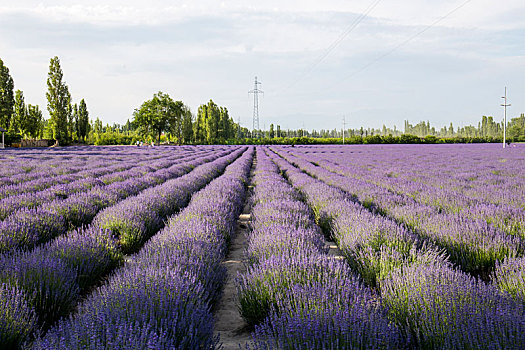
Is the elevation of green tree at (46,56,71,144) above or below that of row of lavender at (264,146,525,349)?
above

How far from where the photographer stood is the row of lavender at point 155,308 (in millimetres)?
1544

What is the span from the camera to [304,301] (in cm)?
200

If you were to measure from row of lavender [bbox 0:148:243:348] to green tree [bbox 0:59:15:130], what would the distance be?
49847mm

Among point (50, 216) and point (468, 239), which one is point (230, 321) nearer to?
point (468, 239)

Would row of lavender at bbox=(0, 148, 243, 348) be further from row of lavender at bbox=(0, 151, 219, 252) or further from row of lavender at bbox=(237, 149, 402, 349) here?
row of lavender at bbox=(237, 149, 402, 349)

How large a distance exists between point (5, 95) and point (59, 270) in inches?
2086

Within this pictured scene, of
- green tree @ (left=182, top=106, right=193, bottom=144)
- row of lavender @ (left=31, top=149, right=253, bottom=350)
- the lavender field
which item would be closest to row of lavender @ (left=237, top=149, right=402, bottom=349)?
the lavender field

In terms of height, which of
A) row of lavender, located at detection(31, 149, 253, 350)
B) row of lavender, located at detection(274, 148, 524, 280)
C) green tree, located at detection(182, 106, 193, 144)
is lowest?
row of lavender, located at detection(274, 148, 524, 280)

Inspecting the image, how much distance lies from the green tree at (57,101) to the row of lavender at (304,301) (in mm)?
53208

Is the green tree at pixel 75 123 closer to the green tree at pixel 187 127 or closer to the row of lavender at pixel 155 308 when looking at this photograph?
the green tree at pixel 187 127

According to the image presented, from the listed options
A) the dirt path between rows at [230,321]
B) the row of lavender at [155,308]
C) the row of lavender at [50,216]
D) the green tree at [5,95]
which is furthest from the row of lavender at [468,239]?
the green tree at [5,95]

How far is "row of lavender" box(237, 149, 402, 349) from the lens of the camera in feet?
5.66

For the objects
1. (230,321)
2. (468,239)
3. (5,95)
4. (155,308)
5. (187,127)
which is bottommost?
(230,321)

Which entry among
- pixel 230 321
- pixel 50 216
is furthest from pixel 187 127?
pixel 230 321
